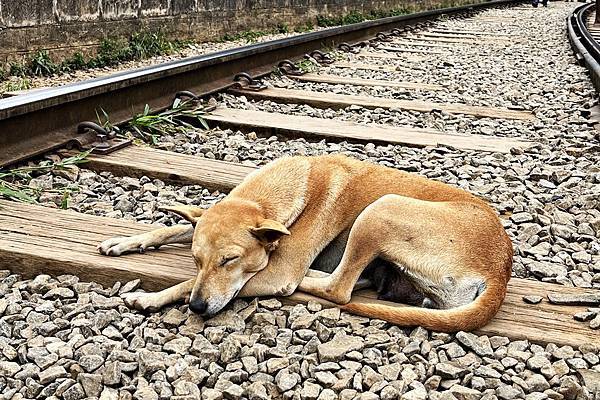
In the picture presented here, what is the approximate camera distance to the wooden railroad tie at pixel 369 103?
6086 mm

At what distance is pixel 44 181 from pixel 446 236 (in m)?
2.03

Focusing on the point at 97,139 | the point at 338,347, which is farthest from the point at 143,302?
the point at 97,139

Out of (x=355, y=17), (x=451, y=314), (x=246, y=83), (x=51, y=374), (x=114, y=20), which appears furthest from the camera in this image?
(x=355, y=17)

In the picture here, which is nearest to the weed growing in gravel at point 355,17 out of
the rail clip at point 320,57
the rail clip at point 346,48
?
the rail clip at point 346,48

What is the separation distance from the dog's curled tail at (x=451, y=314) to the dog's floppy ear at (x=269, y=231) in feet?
1.22

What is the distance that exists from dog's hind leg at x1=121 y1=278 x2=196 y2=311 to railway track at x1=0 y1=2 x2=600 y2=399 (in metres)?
0.04

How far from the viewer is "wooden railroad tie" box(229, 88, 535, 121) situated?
6.09 metres

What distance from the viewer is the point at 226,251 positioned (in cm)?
259

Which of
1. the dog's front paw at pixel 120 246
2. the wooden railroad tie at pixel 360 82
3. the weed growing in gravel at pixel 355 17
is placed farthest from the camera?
the weed growing in gravel at pixel 355 17

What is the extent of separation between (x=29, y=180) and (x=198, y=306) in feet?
5.36

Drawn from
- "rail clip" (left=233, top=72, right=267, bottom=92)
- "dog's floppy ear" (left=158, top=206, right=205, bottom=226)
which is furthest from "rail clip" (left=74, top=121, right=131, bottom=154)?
"rail clip" (left=233, top=72, right=267, bottom=92)

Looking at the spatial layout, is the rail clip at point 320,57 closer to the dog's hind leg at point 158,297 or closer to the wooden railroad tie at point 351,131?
the wooden railroad tie at point 351,131

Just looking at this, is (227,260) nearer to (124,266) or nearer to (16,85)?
(124,266)

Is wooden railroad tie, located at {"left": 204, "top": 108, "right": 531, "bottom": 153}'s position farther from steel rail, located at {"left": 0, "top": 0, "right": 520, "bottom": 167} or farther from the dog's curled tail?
the dog's curled tail
